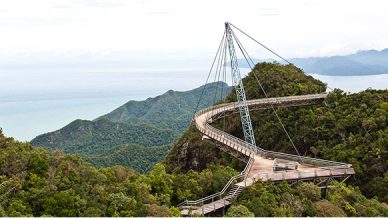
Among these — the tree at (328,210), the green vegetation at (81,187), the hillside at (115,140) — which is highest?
the green vegetation at (81,187)

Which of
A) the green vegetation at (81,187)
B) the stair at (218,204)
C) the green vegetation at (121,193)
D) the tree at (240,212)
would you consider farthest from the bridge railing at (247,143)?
the tree at (240,212)

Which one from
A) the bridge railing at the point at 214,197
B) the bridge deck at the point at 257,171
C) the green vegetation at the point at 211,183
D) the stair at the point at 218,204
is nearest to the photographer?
the green vegetation at the point at 211,183

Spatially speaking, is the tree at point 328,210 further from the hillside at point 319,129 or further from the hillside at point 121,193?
the hillside at point 319,129

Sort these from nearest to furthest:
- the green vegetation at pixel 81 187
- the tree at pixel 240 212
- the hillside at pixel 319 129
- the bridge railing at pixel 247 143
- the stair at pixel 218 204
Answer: the tree at pixel 240 212 → the green vegetation at pixel 81 187 → the stair at pixel 218 204 → the bridge railing at pixel 247 143 → the hillside at pixel 319 129

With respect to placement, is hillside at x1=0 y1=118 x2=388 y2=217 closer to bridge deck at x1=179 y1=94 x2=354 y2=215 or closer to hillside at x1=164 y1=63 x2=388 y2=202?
bridge deck at x1=179 y1=94 x2=354 y2=215

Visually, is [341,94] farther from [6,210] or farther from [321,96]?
[6,210]

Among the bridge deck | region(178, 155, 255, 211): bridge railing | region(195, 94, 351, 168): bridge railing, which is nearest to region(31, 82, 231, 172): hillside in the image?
region(195, 94, 351, 168): bridge railing

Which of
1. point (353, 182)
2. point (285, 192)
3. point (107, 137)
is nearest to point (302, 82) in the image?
point (353, 182)

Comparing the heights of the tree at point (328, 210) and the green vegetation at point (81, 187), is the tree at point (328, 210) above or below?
below

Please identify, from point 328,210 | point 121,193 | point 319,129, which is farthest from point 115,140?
point 328,210
